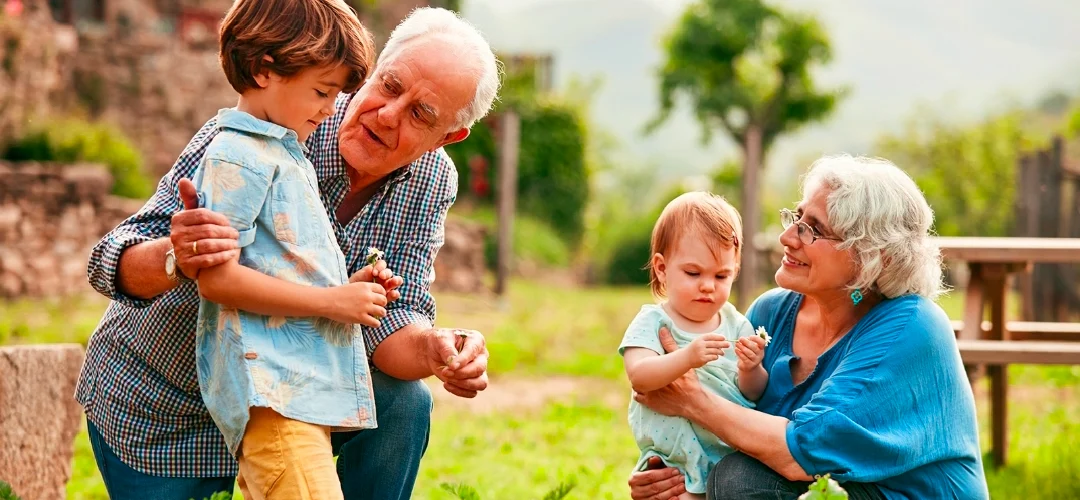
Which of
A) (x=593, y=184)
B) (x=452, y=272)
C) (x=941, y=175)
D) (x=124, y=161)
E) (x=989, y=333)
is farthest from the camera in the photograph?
(x=941, y=175)

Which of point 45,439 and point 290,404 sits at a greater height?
point 290,404

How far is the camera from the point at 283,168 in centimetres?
238

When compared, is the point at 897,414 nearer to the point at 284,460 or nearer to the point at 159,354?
the point at 284,460

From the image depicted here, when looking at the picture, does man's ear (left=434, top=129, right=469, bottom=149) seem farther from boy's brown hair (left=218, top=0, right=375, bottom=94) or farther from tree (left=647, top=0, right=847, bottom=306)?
tree (left=647, top=0, right=847, bottom=306)

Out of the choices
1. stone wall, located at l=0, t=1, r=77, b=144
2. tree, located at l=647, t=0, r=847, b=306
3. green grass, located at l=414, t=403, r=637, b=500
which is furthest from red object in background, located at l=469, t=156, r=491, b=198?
green grass, located at l=414, t=403, r=637, b=500

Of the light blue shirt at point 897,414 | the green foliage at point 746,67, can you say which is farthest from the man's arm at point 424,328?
the green foliage at point 746,67

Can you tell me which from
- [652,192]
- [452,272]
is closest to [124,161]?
[452,272]

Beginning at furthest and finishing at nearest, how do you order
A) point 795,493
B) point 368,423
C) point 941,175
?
point 941,175 → point 795,493 → point 368,423

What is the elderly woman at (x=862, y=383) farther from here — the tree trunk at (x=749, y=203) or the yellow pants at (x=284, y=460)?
the tree trunk at (x=749, y=203)

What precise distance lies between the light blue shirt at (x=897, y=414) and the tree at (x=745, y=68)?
20028 millimetres

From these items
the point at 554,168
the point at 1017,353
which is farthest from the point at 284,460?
the point at 554,168

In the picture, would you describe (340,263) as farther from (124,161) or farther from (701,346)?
(124,161)

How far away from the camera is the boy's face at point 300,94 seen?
2418 millimetres

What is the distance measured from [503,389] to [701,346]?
18.0 ft
